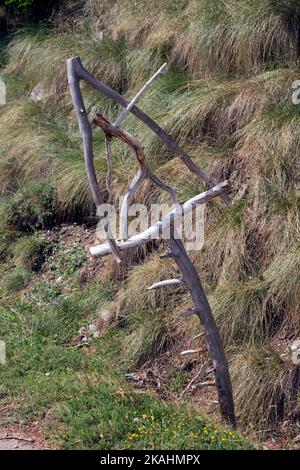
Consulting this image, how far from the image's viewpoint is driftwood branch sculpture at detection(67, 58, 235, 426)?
19.5ft

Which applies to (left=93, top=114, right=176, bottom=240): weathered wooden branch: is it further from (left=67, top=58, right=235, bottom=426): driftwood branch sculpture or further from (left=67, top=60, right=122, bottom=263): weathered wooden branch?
(left=67, top=60, right=122, bottom=263): weathered wooden branch

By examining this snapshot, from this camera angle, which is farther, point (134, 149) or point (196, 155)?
point (196, 155)

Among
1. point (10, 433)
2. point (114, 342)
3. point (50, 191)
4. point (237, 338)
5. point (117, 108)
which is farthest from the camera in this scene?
point (117, 108)

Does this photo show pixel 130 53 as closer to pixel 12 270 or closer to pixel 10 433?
pixel 12 270

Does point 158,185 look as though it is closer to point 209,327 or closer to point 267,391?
point 209,327

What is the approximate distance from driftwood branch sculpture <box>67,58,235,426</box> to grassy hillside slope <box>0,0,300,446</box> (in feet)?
2.19

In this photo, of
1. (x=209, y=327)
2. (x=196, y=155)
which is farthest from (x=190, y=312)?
(x=196, y=155)

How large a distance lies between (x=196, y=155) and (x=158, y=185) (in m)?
2.72

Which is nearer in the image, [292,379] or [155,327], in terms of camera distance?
[292,379]

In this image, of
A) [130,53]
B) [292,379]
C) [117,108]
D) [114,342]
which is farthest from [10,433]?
[130,53]

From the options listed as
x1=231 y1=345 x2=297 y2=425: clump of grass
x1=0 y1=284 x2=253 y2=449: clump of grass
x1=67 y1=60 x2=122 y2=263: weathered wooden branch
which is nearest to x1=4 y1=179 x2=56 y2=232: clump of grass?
Result: x1=0 y1=284 x2=253 y2=449: clump of grass

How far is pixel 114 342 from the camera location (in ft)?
26.7

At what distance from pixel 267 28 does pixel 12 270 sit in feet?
11.9

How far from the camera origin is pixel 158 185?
21.1ft
